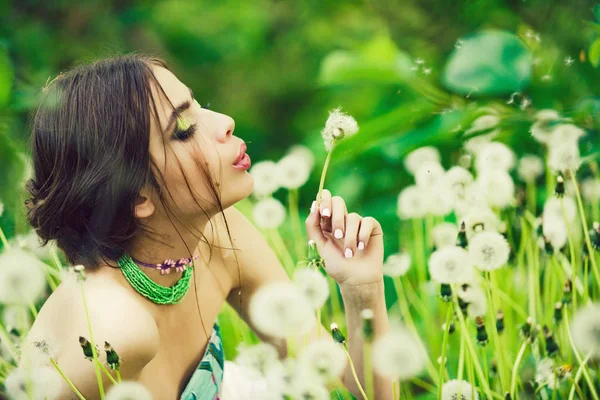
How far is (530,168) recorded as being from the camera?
101cm

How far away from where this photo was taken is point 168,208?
0.68 metres

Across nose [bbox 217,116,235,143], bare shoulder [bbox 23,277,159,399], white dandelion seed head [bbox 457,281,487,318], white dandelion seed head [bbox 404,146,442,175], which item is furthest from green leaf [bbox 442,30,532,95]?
bare shoulder [bbox 23,277,159,399]

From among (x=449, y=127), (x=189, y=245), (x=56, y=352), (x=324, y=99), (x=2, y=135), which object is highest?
(x=324, y=99)

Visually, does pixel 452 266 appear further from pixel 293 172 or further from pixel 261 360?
pixel 293 172

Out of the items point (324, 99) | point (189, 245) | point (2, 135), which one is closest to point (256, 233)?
point (189, 245)

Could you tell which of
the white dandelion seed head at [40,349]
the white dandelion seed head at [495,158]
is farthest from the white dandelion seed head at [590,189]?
the white dandelion seed head at [40,349]

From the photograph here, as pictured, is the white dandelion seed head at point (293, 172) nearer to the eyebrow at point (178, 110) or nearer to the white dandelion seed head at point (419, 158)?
the white dandelion seed head at point (419, 158)

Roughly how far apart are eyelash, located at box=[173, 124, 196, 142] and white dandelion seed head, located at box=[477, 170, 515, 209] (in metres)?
0.40

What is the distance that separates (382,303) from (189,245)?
0.21 meters

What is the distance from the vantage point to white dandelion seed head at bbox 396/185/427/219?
945mm

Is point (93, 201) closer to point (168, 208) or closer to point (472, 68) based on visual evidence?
point (168, 208)

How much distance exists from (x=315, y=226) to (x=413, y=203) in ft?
0.93

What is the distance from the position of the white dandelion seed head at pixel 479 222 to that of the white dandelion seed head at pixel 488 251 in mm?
27

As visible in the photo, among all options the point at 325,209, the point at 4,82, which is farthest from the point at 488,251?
the point at 4,82
